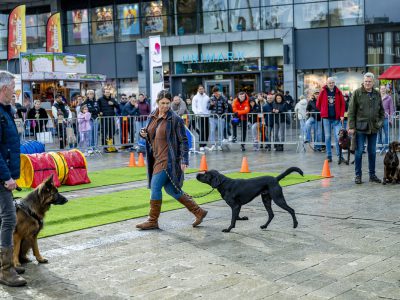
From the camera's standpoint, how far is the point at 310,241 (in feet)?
23.4

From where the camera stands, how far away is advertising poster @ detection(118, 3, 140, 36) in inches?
1430

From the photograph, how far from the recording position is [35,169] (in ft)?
38.6

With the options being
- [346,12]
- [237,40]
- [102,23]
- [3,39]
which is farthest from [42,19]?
[346,12]

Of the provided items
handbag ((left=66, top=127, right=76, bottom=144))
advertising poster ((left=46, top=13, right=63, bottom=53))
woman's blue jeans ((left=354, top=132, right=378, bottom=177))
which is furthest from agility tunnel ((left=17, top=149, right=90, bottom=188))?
advertising poster ((left=46, top=13, right=63, bottom=53))

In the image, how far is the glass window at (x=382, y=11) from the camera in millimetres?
29625

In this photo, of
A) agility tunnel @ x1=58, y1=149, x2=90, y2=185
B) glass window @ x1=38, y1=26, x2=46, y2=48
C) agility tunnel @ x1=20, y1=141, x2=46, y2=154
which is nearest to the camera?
agility tunnel @ x1=58, y1=149, x2=90, y2=185

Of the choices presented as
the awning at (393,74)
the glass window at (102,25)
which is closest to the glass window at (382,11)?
the awning at (393,74)

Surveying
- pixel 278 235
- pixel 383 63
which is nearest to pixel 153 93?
pixel 278 235

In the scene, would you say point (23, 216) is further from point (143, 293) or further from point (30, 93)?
point (30, 93)

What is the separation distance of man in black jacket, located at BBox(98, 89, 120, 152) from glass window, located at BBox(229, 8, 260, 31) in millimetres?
14888

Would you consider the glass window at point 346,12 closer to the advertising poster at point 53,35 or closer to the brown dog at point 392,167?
the advertising poster at point 53,35

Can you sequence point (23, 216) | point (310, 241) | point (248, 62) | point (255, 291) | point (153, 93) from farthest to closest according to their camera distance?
point (248, 62) < point (153, 93) < point (310, 241) < point (23, 216) < point (255, 291)

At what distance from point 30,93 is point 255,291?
69.4 feet

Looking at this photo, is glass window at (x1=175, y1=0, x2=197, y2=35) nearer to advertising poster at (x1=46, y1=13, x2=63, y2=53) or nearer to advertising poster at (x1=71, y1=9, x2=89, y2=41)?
advertising poster at (x1=71, y1=9, x2=89, y2=41)
